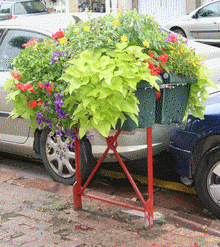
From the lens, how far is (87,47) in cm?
358

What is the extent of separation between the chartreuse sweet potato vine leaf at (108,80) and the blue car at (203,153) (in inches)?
40.1

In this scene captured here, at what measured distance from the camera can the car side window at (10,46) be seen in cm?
578

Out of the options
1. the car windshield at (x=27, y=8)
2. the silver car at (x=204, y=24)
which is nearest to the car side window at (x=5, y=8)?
the car windshield at (x=27, y=8)

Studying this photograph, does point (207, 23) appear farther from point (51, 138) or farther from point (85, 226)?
point (85, 226)

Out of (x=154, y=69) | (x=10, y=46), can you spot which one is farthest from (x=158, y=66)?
(x=10, y=46)

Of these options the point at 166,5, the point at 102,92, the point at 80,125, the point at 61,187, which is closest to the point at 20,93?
the point at 80,125

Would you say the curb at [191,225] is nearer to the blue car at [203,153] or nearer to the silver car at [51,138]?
the blue car at [203,153]

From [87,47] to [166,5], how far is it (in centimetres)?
2098

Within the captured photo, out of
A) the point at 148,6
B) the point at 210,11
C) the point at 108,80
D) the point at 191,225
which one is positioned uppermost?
the point at 148,6

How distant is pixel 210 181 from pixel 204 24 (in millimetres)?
11677

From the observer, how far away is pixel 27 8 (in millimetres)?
18844

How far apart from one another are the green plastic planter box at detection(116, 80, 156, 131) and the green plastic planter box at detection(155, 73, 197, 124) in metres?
0.12

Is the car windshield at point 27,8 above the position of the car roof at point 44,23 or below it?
above

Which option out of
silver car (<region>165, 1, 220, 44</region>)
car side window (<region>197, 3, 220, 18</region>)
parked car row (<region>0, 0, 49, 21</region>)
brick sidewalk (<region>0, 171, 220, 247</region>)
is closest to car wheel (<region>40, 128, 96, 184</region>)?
brick sidewalk (<region>0, 171, 220, 247</region>)
